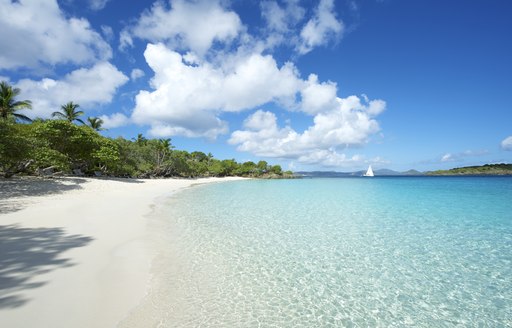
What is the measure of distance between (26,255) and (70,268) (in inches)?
61.9

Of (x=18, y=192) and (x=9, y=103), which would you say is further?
(x=9, y=103)

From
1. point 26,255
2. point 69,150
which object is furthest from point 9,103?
point 26,255

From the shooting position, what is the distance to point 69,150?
34000 millimetres

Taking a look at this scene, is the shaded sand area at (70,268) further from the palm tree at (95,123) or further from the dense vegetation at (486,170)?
the dense vegetation at (486,170)

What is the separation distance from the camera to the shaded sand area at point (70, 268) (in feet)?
13.7

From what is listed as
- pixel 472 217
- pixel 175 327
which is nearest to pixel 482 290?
pixel 175 327

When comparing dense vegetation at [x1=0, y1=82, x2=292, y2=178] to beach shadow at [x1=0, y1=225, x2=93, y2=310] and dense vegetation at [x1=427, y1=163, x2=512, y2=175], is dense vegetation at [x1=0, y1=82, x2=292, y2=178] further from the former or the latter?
dense vegetation at [x1=427, y1=163, x2=512, y2=175]

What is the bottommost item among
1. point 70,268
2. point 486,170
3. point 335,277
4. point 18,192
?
point 335,277

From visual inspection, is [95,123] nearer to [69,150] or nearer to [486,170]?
[69,150]

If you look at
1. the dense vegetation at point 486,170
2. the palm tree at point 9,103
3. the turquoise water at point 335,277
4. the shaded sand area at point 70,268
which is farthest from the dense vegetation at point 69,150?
the dense vegetation at point 486,170

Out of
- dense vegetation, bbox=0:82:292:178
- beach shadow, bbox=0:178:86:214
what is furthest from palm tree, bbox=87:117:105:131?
beach shadow, bbox=0:178:86:214

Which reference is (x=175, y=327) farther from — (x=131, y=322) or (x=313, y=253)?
(x=313, y=253)

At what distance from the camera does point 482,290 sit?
599cm

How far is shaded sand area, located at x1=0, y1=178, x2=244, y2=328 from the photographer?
13.7ft
